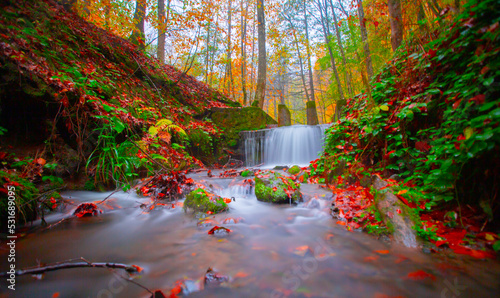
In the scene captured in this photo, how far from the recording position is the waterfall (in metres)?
8.71

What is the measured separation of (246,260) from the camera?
1854 mm

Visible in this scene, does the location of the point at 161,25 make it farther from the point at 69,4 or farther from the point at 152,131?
the point at 152,131

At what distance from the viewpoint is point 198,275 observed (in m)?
1.62

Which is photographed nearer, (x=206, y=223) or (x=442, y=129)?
(x=442, y=129)

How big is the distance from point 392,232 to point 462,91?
168 centimetres

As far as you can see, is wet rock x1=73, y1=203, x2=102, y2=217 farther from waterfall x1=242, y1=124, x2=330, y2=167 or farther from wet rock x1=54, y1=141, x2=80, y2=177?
waterfall x1=242, y1=124, x2=330, y2=167

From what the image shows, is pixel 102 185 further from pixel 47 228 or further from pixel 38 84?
pixel 38 84

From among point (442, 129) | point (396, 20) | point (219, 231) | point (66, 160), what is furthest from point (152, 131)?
point (396, 20)

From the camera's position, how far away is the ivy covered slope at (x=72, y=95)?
129 inches

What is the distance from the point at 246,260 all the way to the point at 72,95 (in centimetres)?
422

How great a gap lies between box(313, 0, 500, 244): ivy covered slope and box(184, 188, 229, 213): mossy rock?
8.06ft

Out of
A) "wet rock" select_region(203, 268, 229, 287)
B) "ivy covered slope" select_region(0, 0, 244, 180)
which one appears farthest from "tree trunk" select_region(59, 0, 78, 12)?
"wet rock" select_region(203, 268, 229, 287)

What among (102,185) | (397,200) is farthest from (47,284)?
(397,200)

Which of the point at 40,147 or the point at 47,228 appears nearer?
the point at 47,228
